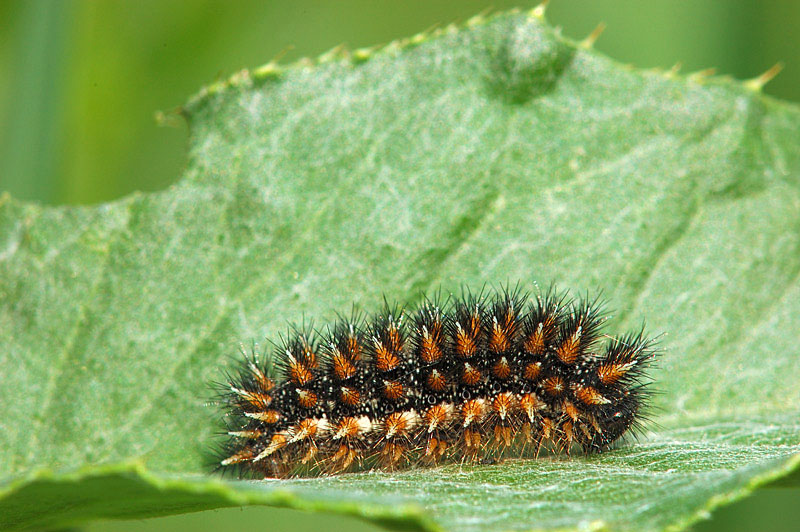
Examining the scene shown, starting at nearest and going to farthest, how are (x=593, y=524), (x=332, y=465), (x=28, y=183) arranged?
(x=593, y=524) < (x=332, y=465) < (x=28, y=183)

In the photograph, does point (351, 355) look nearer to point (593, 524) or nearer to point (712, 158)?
point (593, 524)

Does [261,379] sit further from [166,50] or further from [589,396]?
[166,50]

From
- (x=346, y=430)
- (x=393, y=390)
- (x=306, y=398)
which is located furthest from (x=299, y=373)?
(x=393, y=390)

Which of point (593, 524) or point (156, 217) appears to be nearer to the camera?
point (593, 524)

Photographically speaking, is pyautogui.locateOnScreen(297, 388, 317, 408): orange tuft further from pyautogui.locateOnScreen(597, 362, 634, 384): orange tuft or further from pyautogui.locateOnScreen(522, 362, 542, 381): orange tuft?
pyautogui.locateOnScreen(597, 362, 634, 384): orange tuft

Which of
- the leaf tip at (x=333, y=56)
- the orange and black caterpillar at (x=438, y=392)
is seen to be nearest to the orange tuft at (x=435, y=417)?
the orange and black caterpillar at (x=438, y=392)

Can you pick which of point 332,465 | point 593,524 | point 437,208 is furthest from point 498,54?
point 593,524

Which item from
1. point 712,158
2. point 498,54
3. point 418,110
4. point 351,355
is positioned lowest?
point 351,355
